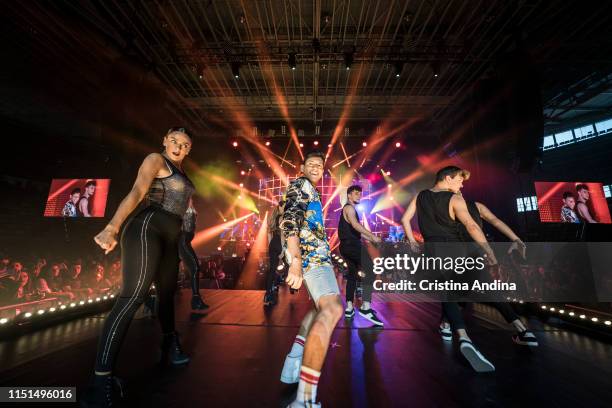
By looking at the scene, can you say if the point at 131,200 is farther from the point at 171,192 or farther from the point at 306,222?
the point at 306,222

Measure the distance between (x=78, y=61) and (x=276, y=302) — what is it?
881cm

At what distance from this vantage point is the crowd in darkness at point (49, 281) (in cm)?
451

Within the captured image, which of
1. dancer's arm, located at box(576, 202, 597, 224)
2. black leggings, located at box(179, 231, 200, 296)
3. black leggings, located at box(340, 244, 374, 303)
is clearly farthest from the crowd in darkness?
dancer's arm, located at box(576, 202, 597, 224)

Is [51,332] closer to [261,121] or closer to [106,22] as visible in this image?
[106,22]

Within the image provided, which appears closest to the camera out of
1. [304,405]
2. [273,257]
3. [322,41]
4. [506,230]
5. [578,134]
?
[304,405]

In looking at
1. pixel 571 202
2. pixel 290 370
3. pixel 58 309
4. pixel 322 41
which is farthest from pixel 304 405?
pixel 571 202

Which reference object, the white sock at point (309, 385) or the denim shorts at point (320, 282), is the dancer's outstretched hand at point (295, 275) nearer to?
the denim shorts at point (320, 282)

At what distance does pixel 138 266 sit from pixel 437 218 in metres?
2.83

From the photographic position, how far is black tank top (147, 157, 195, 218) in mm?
1895

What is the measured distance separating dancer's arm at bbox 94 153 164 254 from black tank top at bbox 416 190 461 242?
2.66 meters

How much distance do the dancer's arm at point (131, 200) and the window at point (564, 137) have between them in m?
18.6

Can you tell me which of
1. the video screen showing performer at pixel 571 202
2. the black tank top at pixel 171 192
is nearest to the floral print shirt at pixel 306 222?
the black tank top at pixel 171 192

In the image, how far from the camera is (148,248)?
174cm

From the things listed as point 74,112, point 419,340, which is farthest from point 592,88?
point 74,112
